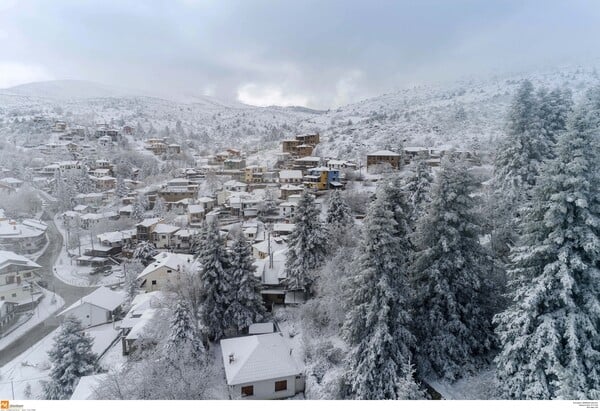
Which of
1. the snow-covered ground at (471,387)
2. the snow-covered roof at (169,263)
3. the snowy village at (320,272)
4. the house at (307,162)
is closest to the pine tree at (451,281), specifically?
the snowy village at (320,272)

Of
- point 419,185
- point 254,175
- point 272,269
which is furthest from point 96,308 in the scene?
point 254,175

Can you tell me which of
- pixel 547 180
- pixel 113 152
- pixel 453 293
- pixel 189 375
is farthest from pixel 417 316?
pixel 113 152

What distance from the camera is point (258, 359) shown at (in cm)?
737

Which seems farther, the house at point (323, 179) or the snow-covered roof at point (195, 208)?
the house at point (323, 179)

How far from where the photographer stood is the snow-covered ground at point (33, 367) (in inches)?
233

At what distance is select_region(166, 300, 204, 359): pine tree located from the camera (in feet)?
25.6

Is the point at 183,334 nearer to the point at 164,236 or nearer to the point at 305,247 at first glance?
the point at 305,247

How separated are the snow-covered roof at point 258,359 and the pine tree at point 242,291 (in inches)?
56.0

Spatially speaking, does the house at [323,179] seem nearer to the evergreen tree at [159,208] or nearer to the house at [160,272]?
the evergreen tree at [159,208]

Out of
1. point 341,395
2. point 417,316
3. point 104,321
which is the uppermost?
point 417,316
